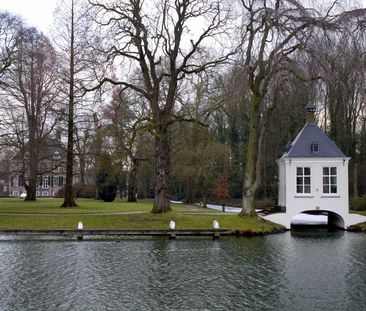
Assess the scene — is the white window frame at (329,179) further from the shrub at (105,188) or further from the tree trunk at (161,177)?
the shrub at (105,188)

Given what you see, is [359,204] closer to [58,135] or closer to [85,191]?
[58,135]

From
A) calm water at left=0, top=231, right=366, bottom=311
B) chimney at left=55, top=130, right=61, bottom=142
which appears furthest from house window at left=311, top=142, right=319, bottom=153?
chimney at left=55, top=130, right=61, bottom=142

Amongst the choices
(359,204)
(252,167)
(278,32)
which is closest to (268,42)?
(278,32)

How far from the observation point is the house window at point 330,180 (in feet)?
104

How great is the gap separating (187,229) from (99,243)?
15.9ft

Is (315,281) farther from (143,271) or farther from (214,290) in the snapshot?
(143,271)

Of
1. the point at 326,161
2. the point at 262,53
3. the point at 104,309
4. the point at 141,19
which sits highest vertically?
the point at 141,19

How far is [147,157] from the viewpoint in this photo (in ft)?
159

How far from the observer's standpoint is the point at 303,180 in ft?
104

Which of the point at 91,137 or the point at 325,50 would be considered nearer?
the point at 325,50

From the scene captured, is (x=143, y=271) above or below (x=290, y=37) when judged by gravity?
below

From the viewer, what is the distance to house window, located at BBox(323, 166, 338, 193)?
3156 centimetres

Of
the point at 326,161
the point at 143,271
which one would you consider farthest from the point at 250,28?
the point at 143,271

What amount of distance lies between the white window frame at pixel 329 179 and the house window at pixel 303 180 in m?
0.92
